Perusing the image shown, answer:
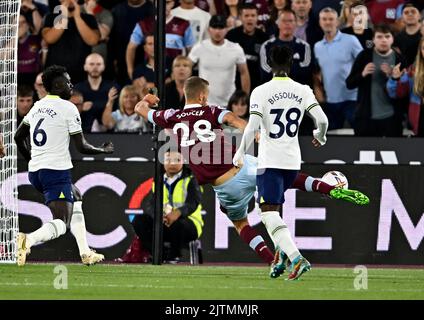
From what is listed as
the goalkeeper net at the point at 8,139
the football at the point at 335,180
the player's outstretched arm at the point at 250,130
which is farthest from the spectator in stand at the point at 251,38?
the player's outstretched arm at the point at 250,130

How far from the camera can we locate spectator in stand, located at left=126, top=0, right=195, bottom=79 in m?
16.5

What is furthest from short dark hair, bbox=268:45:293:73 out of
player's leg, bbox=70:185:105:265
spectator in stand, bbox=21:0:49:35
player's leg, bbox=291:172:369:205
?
spectator in stand, bbox=21:0:49:35

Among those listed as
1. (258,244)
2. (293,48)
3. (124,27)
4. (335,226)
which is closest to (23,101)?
Answer: (124,27)

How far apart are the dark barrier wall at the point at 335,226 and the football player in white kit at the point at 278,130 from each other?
135 inches

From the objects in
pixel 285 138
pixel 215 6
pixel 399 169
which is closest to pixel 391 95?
pixel 399 169

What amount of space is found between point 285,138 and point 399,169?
3.83m

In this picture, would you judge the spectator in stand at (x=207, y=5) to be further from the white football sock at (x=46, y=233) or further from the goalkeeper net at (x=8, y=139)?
the white football sock at (x=46, y=233)

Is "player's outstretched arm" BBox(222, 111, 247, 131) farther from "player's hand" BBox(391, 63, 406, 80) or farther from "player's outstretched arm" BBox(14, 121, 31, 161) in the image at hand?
"player's hand" BBox(391, 63, 406, 80)

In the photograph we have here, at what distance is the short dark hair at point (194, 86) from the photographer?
1193 cm

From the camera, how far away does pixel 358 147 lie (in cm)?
1503

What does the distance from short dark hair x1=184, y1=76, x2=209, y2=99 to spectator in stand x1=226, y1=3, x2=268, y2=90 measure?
14.2 feet

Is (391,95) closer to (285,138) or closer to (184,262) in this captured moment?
(184,262)
